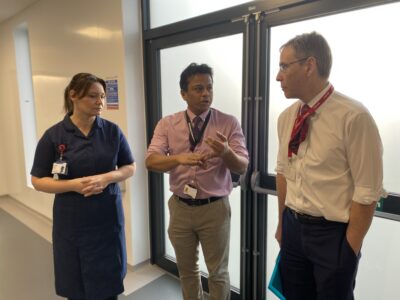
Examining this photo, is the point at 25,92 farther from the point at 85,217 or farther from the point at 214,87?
the point at 85,217

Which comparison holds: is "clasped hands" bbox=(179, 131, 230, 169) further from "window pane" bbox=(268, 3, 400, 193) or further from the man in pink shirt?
"window pane" bbox=(268, 3, 400, 193)

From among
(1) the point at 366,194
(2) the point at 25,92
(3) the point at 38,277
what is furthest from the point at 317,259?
(2) the point at 25,92

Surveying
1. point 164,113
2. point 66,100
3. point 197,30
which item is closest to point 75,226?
point 66,100

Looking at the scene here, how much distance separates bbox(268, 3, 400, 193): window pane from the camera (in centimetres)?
148

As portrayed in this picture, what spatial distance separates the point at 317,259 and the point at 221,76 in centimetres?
144

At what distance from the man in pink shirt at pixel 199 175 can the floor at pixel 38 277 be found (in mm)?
869

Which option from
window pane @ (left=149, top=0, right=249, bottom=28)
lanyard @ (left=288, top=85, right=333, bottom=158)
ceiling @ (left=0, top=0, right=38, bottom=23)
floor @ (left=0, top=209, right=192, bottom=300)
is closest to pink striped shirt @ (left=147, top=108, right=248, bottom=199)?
lanyard @ (left=288, top=85, right=333, bottom=158)

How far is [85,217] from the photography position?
160cm

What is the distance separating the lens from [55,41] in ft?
11.2

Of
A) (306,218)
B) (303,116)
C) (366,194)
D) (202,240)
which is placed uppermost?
(303,116)

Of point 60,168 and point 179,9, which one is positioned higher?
point 179,9

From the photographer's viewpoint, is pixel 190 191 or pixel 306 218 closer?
pixel 306 218

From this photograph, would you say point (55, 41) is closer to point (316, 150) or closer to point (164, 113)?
point (164, 113)

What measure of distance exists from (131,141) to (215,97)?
35.5 inches
